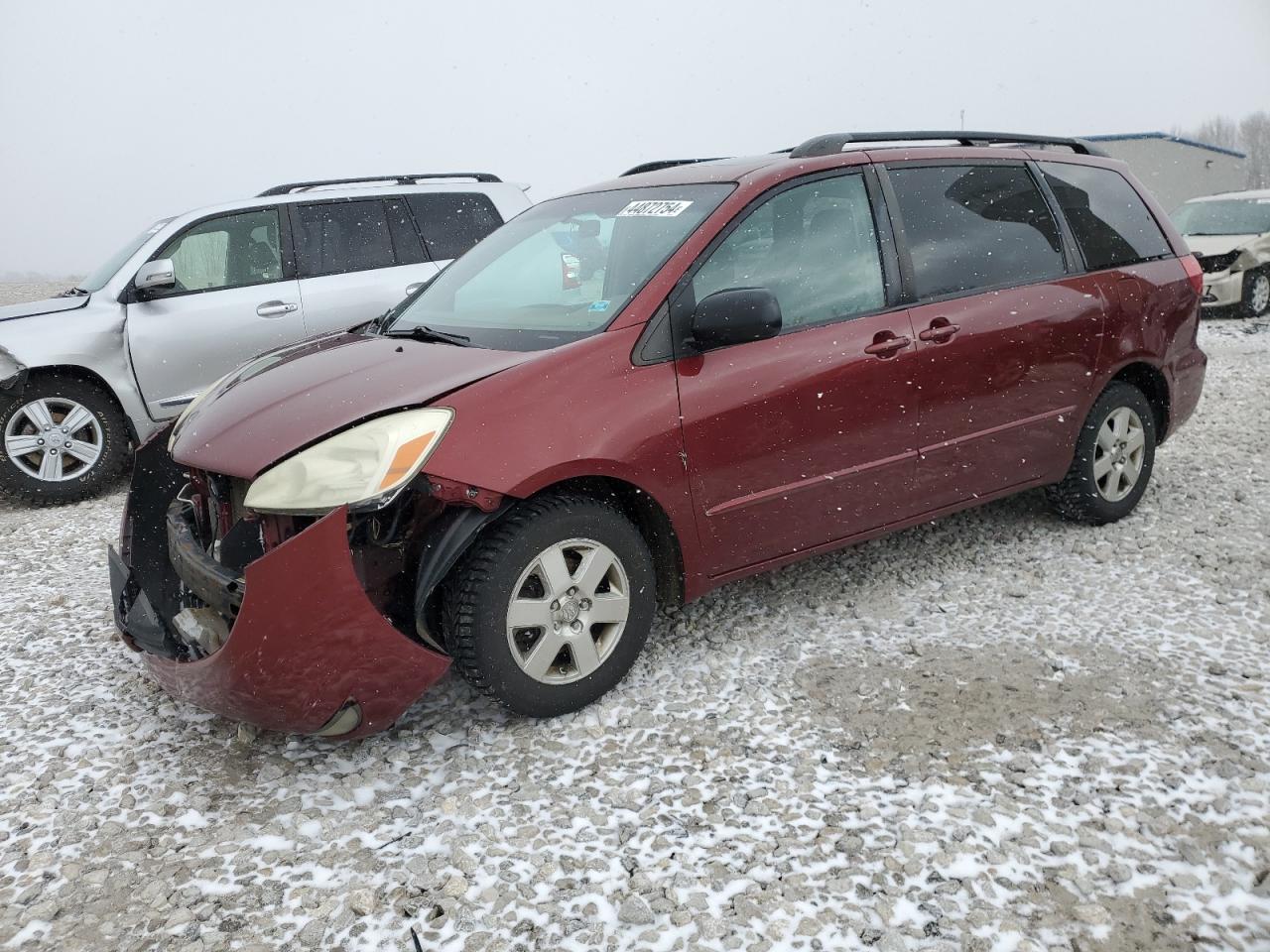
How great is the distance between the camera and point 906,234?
3875 mm

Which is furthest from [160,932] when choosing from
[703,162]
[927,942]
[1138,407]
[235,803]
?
[1138,407]

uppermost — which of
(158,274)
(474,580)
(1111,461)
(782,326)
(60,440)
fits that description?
(158,274)

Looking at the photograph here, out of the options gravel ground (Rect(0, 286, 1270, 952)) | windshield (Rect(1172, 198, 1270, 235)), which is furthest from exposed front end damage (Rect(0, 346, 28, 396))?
windshield (Rect(1172, 198, 1270, 235))

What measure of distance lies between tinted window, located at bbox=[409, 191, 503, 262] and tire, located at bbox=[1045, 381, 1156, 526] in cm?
439

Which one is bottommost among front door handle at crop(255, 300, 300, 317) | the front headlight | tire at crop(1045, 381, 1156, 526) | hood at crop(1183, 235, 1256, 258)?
tire at crop(1045, 381, 1156, 526)

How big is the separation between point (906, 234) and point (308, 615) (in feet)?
8.84

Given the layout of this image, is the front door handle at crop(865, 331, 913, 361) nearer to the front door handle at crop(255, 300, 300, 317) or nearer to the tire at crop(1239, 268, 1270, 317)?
the front door handle at crop(255, 300, 300, 317)

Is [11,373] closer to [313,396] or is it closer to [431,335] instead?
[431,335]

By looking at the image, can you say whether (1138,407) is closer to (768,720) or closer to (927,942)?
(768,720)

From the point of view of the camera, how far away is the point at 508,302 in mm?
3732

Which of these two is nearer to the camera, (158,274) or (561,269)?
(561,269)

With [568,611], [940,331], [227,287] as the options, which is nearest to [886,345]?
[940,331]

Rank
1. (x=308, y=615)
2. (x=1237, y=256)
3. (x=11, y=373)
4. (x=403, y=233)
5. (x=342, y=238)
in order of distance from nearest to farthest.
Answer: (x=308, y=615) → (x=11, y=373) → (x=342, y=238) → (x=403, y=233) → (x=1237, y=256)

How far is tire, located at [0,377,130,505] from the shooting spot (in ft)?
19.7
